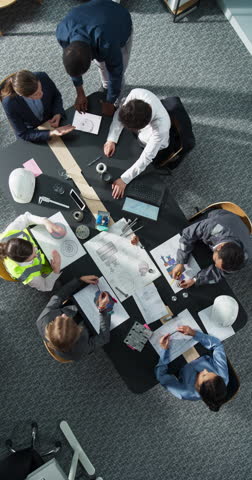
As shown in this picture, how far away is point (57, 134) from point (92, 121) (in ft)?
0.85

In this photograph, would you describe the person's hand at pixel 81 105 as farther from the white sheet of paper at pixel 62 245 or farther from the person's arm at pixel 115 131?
the white sheet of paper at pixel 62 245

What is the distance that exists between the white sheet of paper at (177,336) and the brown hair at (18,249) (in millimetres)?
923

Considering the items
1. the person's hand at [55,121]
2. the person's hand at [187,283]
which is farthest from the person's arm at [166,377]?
the person's hand at [55,121]

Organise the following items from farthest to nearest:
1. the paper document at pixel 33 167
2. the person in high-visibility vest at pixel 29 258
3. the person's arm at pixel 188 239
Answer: the paper document at pixel 33 167
the person's arm at pixel 188 239
the person in high-visibility vest at pixel 29 258

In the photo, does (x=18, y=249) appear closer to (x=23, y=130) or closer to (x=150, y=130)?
(x=23, y=130)

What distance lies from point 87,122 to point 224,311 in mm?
1518

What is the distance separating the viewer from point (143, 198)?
2572 mm

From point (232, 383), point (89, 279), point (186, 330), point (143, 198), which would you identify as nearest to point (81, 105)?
point (143, 198)

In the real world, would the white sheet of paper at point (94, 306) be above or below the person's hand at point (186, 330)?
above

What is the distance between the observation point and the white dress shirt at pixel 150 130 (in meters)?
2.49

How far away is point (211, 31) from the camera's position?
379 cm

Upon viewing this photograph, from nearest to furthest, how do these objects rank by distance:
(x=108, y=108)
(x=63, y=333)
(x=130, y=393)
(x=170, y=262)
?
(x=63, y=333) → (x=170, y=262) → (x=108, y=108) → (x=130, y=393)

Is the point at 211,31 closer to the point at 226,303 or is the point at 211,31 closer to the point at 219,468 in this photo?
the point at 226,303

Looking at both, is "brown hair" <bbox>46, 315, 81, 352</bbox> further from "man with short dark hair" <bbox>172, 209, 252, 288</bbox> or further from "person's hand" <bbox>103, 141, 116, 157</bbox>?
"person's hand" <bbox>103, 141, 116, 157</bbox>
